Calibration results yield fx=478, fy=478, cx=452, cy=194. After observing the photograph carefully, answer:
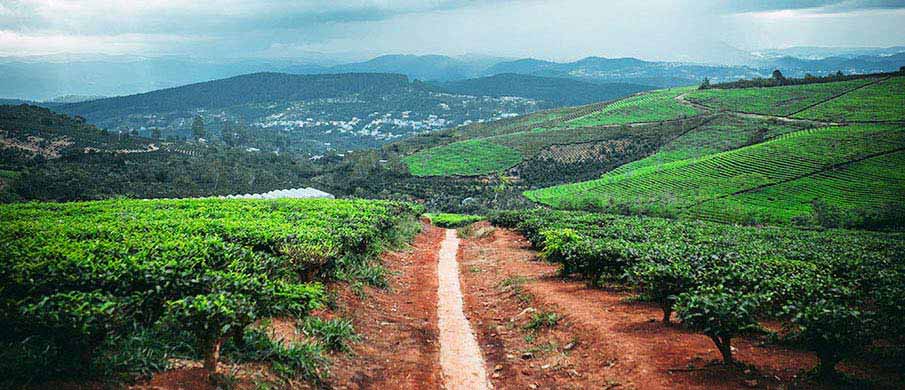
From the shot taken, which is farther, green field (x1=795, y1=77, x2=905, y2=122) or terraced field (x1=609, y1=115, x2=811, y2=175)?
terraced field (x1=609, y1=115, x2=811, y2=175)

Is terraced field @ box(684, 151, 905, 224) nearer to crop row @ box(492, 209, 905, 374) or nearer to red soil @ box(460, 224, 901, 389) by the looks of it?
crop row @ box(492, 209, 905, 374)

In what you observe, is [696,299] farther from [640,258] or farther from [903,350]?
[640,258]

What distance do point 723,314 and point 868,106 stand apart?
108372mm

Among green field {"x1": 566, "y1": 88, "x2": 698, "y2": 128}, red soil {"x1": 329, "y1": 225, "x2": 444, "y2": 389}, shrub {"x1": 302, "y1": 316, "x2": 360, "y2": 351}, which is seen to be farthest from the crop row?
green field {"x1": 566, "y1": 88, "x2": 698, "y2": 128}

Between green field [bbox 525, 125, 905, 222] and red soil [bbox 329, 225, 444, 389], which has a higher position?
red soil [bbox 329, 225, 444, 389]

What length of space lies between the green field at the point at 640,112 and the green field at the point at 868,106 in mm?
24799

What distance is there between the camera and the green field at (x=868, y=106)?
81.3m

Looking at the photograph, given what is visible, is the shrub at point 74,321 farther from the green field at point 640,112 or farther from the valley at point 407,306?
the green field at point 640,112

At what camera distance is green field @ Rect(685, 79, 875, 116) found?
3939 inches

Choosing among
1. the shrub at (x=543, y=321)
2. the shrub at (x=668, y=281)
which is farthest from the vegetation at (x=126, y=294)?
the shrub at (x=668, y=281)

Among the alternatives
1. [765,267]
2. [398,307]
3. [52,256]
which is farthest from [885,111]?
[52,256]

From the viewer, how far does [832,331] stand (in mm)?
6375

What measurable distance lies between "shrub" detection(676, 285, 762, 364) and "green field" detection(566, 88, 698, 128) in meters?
116

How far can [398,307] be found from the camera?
44.3ft
